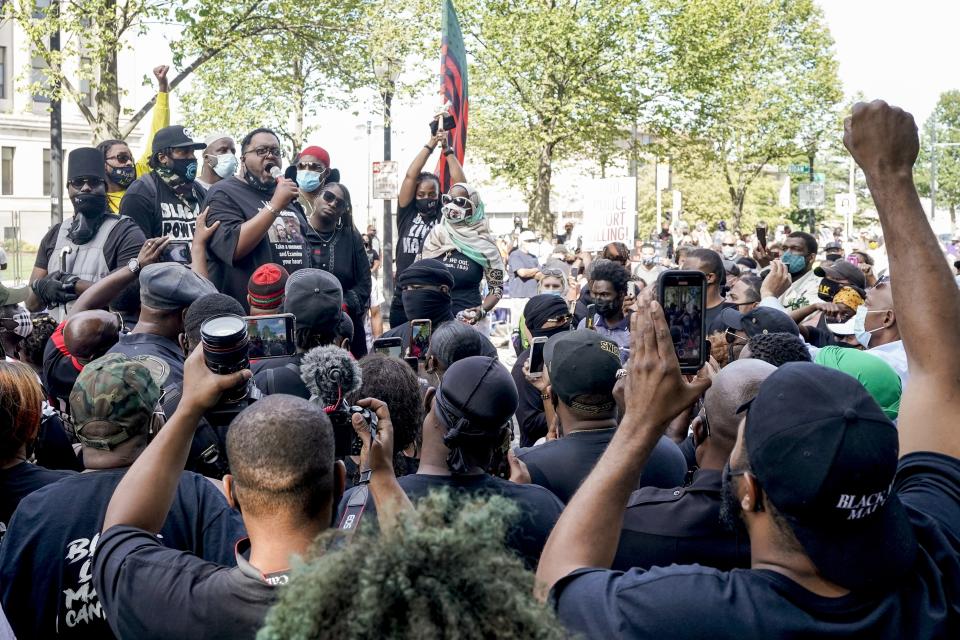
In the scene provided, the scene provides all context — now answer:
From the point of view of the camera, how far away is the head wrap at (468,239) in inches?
325

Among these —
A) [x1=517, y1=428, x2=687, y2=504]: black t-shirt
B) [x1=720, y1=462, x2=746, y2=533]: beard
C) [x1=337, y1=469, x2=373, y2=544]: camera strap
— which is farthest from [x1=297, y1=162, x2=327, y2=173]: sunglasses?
[x1=720, y1=462, x2=746, y2=533]: beard

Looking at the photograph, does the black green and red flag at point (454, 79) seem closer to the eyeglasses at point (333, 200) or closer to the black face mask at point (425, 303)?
the eyeglasses at point (333, 200)

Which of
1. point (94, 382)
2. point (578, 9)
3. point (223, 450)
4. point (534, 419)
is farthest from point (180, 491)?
point (578, 9)

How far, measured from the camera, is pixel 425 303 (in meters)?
6.48

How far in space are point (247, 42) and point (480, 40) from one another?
14251 millimetres

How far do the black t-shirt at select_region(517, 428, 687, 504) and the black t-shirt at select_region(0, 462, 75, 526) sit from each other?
1.61m

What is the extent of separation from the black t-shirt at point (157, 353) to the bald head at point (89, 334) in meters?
0.06

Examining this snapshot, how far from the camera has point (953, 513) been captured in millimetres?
2314

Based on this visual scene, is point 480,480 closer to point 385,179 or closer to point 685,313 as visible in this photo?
point 685,313

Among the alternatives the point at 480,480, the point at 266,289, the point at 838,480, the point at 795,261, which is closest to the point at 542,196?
the point at 795,261

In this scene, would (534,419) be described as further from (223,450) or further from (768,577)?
(768,577)

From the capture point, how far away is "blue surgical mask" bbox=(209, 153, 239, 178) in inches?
315

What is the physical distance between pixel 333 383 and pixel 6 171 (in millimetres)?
56098

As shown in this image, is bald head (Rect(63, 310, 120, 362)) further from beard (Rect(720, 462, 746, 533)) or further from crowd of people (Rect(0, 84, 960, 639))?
beard (Rect(720, 462, 746, 533))
